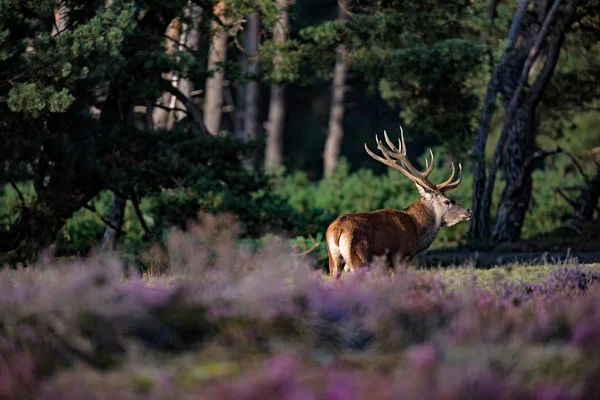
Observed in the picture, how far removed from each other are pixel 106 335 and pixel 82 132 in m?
9.57

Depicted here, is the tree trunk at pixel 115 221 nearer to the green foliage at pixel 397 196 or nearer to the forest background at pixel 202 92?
the forest background at pixel 202 92

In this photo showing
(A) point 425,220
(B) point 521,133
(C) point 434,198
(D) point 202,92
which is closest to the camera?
(A) point 425,220

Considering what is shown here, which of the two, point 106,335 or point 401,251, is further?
point 401,251

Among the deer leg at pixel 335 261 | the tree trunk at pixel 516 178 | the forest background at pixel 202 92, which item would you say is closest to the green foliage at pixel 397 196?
the forest background at pixel 202 92

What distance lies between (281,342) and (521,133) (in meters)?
14.9

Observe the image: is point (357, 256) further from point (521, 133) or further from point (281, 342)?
point (521, 133)

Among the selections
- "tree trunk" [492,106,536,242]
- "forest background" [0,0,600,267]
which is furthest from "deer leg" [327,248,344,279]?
"tree trunk" [492,106,536,242]

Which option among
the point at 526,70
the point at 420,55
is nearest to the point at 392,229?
the point at 420,55

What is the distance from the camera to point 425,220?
1266 centimetres

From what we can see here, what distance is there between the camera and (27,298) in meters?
7.27

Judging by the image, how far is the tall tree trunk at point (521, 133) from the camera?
1983cm

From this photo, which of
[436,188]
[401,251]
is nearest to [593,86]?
[436,188]

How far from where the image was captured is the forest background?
46.0 feet

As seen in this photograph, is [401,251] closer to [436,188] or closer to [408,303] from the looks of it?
[436,188]
